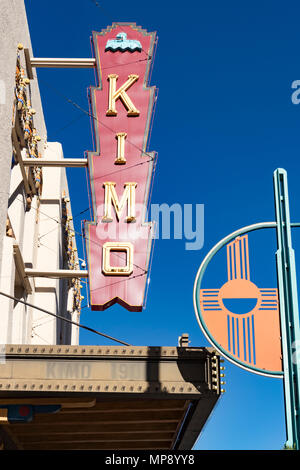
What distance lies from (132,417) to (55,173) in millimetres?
10890

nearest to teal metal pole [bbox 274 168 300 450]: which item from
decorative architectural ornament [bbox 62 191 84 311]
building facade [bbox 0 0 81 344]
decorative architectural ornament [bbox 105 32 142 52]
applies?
building facade [bbox 0 0 81 344]

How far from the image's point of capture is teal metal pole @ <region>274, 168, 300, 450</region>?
891 centimetres

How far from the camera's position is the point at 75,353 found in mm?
11742

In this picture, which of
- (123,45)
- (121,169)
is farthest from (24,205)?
(123,45)

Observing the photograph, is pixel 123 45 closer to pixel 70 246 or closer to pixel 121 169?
pixel 121 169

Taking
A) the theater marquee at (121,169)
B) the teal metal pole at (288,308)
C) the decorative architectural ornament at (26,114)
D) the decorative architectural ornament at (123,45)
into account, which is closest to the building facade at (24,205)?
the decorative architectural ornament at (26,114)

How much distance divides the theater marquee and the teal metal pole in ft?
23.3

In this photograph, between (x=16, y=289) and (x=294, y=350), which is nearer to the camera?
(x=294, y=350)

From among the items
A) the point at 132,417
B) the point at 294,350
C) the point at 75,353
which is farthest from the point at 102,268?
the point at 294,350

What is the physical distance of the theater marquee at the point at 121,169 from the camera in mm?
17016

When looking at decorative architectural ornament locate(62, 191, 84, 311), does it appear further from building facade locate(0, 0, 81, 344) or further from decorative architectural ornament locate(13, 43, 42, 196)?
decorative architectural ornament locate(13, 43, 42, 196)

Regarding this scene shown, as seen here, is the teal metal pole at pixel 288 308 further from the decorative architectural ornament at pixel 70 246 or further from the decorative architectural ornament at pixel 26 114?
the decorative architectural ornament at pixel 70 246
